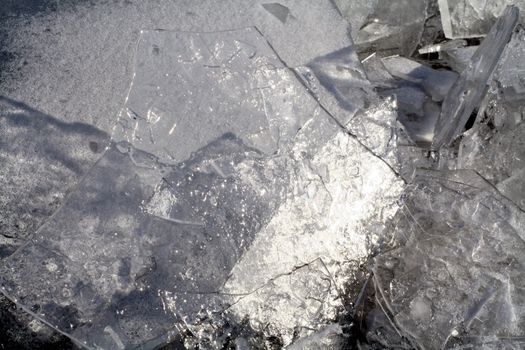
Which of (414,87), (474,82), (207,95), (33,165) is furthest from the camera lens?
(414,87)

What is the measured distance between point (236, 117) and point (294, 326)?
0.52 metres

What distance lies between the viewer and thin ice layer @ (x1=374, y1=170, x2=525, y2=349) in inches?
46.3

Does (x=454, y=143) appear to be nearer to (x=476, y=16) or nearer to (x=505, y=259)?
(x=505, y=259)

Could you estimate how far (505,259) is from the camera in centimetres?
121

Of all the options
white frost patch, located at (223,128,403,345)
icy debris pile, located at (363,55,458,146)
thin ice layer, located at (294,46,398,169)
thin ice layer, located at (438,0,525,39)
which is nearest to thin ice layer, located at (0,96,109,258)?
white frost patch, located at (223,128,403,345)

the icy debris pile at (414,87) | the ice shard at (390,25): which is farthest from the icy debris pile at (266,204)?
the ice shard at (390,25)

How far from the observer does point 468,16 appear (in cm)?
162

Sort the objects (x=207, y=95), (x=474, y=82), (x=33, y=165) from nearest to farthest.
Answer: (x=33, y=165) → (x=207, y=95) → (x=474, y=82)

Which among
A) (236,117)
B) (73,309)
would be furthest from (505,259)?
(73,309)

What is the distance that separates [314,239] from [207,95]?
1.46 ft

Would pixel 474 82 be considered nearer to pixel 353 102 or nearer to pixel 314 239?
pixel 353 102

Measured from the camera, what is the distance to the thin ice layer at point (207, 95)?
49.1 inches

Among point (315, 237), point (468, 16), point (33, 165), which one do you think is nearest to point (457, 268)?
point (315, 237)

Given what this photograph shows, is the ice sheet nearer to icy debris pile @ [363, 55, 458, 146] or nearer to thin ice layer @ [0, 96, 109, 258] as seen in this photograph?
icy debris pile @ [363, 55, 458, 146]
